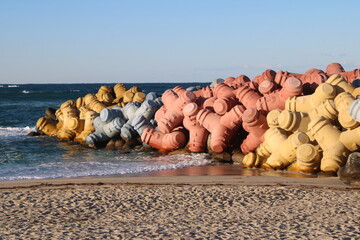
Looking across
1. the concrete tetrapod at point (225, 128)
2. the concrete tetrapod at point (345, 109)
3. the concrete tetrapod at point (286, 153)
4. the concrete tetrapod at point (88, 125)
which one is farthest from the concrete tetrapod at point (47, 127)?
the concrete tetrapod at point (345, 109)

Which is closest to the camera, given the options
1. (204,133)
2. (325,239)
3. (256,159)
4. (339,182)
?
(325,239)

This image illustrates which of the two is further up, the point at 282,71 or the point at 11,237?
the point at 282,71

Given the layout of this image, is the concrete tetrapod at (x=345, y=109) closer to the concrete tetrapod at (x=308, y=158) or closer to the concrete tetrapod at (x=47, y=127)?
the concrete tetrapod at (x=308, y=158)

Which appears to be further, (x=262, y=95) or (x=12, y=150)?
(x=12, y=150)

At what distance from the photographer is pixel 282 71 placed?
13195 millimetres

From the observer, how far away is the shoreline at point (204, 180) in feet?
28.3

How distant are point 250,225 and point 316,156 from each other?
391 cm

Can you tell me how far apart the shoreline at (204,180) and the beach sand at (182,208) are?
0.05 ft

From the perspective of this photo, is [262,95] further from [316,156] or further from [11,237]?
[11,237]

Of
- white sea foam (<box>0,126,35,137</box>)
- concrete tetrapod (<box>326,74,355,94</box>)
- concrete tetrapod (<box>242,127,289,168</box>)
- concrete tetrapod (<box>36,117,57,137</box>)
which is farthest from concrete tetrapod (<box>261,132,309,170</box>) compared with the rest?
white sea foam (<box>0,126,35,137</box>)

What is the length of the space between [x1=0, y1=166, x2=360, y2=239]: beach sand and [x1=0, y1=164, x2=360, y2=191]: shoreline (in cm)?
2

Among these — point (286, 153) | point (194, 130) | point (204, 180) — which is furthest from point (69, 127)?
point (204, 180)

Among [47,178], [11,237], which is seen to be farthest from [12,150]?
[11,237]

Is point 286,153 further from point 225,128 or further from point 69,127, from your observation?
point 69,127
